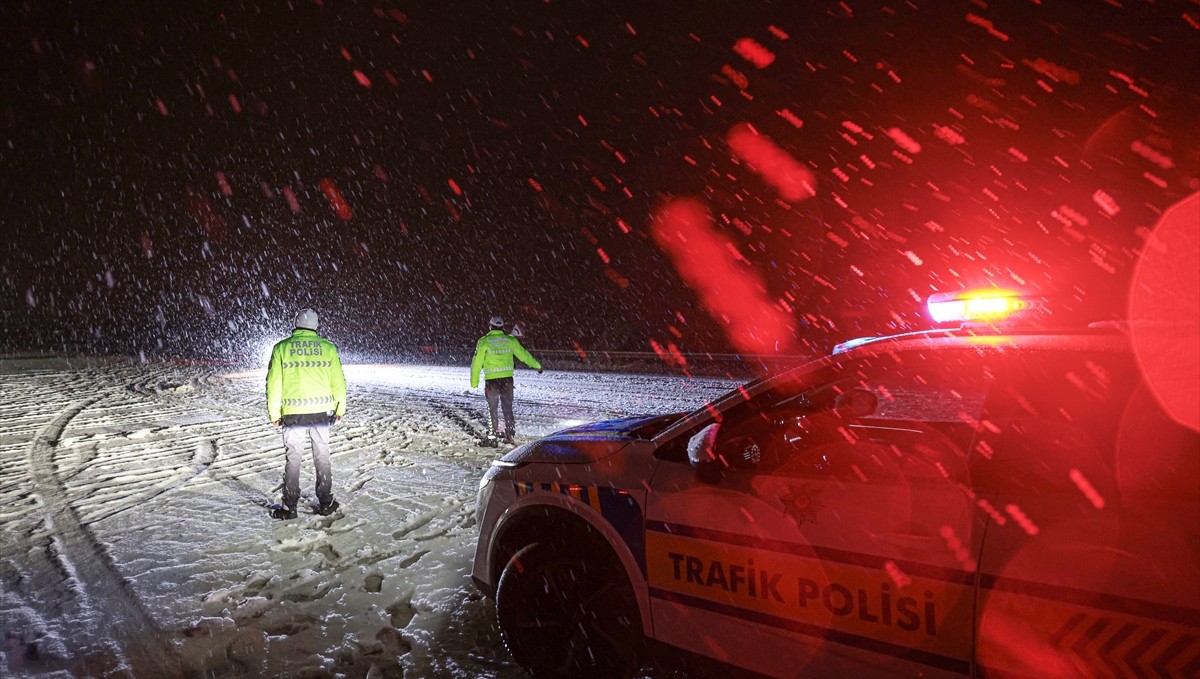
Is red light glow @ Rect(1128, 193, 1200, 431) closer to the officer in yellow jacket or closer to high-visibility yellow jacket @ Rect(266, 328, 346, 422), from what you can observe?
high-visibility yellow jacket @ Rect(266, 328, 346, 422)

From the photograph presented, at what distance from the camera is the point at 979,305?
2.81m

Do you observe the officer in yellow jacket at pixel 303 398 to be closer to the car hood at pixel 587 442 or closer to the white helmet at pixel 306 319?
the white helmet at pixel 306 319

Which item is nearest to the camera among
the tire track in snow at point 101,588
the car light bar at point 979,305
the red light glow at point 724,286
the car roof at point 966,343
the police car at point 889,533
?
the police car at point 889,533

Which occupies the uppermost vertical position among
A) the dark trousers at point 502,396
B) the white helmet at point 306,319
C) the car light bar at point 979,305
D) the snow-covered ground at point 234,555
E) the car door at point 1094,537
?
the white helmet at point 306,319

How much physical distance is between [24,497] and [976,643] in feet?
25.2

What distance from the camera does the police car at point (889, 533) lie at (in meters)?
1.72

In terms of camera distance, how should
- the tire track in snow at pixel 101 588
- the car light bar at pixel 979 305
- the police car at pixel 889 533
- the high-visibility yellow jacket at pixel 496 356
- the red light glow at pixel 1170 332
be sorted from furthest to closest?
the high-visibility yellow jacket at pixel 496 356 → the tire track in snow at pixel 101 588 → the car light bar at pixel 979 305 → the red light glow at pixel 1170 332 → the police car at pixel 889 533

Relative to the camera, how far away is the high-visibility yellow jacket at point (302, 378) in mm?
5160

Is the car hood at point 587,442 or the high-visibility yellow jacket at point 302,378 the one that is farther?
the high-visibility yellow jacket at point 302,378

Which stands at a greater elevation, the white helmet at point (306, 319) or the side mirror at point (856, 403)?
the white helmet at point (306, 319)

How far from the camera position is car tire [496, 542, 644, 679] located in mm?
2752

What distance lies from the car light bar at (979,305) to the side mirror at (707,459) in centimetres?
117

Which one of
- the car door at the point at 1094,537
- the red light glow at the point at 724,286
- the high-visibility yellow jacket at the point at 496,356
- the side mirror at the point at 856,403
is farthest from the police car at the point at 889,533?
the red light glow at the point at 724,286

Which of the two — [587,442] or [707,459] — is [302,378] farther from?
[707,459]
